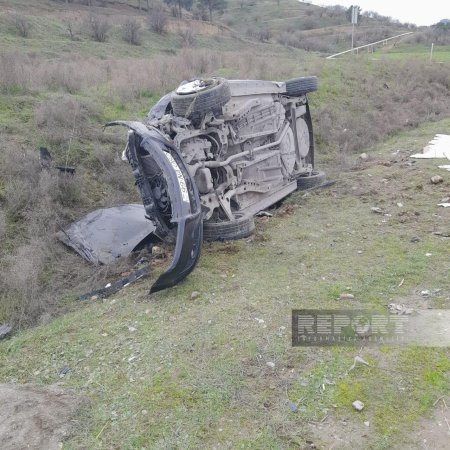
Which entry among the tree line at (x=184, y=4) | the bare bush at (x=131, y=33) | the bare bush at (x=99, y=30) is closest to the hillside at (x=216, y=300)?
the bare bush at (x=99, y=30)

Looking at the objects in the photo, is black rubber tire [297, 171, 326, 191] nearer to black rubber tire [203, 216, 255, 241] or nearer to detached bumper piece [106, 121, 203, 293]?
black rubber tire [203, 216, 255, 241]

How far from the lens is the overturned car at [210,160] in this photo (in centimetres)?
487

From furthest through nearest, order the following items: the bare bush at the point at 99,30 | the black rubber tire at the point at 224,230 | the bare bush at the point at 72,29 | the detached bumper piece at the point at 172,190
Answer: the bare bush at the point at 99,30, the bare bush at the point at 72,29, the black rubber tire at the point at 224,230, the detached bumper piece at the point at 172,190

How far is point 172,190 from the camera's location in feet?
15.7

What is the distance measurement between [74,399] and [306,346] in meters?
1.76

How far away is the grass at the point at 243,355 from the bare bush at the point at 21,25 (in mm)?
21922

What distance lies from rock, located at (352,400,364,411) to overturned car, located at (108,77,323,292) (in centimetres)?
208

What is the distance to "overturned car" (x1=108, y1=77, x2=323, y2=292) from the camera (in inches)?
192

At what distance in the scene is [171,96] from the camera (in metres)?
5.98

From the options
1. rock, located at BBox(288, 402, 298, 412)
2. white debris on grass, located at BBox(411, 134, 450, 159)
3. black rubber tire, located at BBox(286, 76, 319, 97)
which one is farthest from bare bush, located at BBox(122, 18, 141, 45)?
rock, located at BBox(288, 402, 298, 412)

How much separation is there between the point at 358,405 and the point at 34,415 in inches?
83.1

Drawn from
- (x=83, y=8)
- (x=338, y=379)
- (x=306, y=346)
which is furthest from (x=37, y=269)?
(x=83, y=8)

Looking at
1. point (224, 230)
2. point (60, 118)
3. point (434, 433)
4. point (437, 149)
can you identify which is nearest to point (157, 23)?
point (60, 118)

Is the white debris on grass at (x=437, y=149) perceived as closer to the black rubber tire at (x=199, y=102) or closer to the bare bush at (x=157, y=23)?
the black rubber tire at (x=199, y=102)
